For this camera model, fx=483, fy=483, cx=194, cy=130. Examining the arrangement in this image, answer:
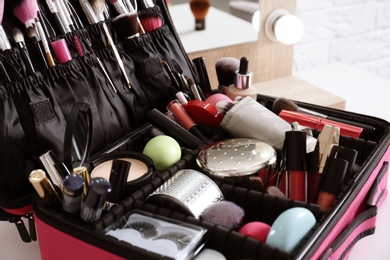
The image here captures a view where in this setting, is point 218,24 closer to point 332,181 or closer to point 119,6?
point 119,6

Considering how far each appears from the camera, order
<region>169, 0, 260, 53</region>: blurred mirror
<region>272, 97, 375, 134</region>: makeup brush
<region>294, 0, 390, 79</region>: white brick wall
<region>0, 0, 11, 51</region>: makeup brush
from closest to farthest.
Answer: <region>0, 0, 11, 51</region>: makeup brush, <region>272, 97, 375, 134</region>: makeup brush, <region>169, 0, 260, 53</region>: blurred mirror, <region>294, 0, 390, 79</region>: white brick wall

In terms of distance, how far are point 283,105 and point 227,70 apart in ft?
0.29

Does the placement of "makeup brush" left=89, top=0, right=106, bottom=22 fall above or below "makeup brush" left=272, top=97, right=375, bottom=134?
above

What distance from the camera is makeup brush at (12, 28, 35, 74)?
50 centimetres

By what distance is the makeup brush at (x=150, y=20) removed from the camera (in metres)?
0.62

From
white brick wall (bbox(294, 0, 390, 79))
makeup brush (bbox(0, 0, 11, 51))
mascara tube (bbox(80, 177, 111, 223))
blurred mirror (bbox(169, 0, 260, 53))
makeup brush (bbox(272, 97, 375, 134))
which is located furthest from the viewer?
white brick wall (bbox(294, 0, 390, 79))

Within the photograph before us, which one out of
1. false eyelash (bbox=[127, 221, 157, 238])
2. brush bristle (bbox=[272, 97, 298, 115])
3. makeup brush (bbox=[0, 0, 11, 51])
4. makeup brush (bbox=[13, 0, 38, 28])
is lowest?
false eyelash (bbox=[127, 221, 157, 238])

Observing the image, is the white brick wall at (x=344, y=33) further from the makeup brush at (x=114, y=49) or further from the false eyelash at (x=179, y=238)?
the false eyelash at (x=179, y=238)

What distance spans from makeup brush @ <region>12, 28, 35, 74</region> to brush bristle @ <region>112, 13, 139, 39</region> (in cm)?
12

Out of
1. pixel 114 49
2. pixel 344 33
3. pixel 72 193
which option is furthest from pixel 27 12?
pixel 344 33

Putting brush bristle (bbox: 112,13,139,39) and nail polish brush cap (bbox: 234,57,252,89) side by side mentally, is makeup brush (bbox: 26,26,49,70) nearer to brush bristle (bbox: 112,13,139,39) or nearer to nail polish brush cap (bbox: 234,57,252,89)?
brush bristle (bbox: 112,13,139,39)

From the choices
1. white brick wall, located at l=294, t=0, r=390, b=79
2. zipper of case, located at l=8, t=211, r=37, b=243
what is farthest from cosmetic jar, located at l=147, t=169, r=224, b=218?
white brick wall, located at l=294, t=0, r=390, b=79

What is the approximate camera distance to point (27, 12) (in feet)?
1.68

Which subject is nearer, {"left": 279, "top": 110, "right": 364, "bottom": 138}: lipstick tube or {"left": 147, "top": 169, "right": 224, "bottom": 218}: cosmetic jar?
{"left": 147, "top": 169, "right": 224, "bottom": 218}: cosmetic jar
